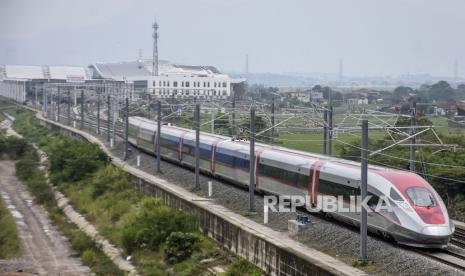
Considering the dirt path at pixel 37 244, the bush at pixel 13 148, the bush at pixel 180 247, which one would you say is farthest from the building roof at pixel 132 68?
the bush at pixel 180 247

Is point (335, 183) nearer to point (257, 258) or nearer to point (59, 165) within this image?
point (257, 258)

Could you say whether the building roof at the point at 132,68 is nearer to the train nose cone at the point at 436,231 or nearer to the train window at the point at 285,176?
the train window at the point at 285,176

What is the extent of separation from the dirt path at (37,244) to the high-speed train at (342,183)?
313 inches

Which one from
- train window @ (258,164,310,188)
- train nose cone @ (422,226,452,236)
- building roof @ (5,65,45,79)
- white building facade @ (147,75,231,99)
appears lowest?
train nose cone @ (422,226,452,236)

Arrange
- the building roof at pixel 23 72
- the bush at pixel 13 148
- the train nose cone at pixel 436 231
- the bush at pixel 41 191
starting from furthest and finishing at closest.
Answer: the building roof at pixel 23 72 → the bush at pixel 13 148 → the bush at pixel 41 191 → the train nose cone at pixel 436 231

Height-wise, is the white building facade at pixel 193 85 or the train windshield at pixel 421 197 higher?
the white building facade at pixel 193 85

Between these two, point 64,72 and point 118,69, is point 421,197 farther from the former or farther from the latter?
point 64,72

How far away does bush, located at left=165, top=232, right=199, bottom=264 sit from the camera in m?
24.4

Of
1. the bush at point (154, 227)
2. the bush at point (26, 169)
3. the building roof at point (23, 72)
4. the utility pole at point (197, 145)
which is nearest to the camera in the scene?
the bush at point (154, 227)

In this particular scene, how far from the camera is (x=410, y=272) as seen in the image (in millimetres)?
17188

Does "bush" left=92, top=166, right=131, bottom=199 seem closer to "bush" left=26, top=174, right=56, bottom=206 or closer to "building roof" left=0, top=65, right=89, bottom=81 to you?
"bush" left=26, top=174, right=56, bottom=206

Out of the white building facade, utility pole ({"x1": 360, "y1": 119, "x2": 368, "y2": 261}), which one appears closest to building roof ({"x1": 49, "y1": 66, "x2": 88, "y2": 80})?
the white building facade

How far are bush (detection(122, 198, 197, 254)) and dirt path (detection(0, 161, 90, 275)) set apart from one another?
2280 mm

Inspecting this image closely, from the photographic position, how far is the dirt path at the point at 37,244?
28.2m
